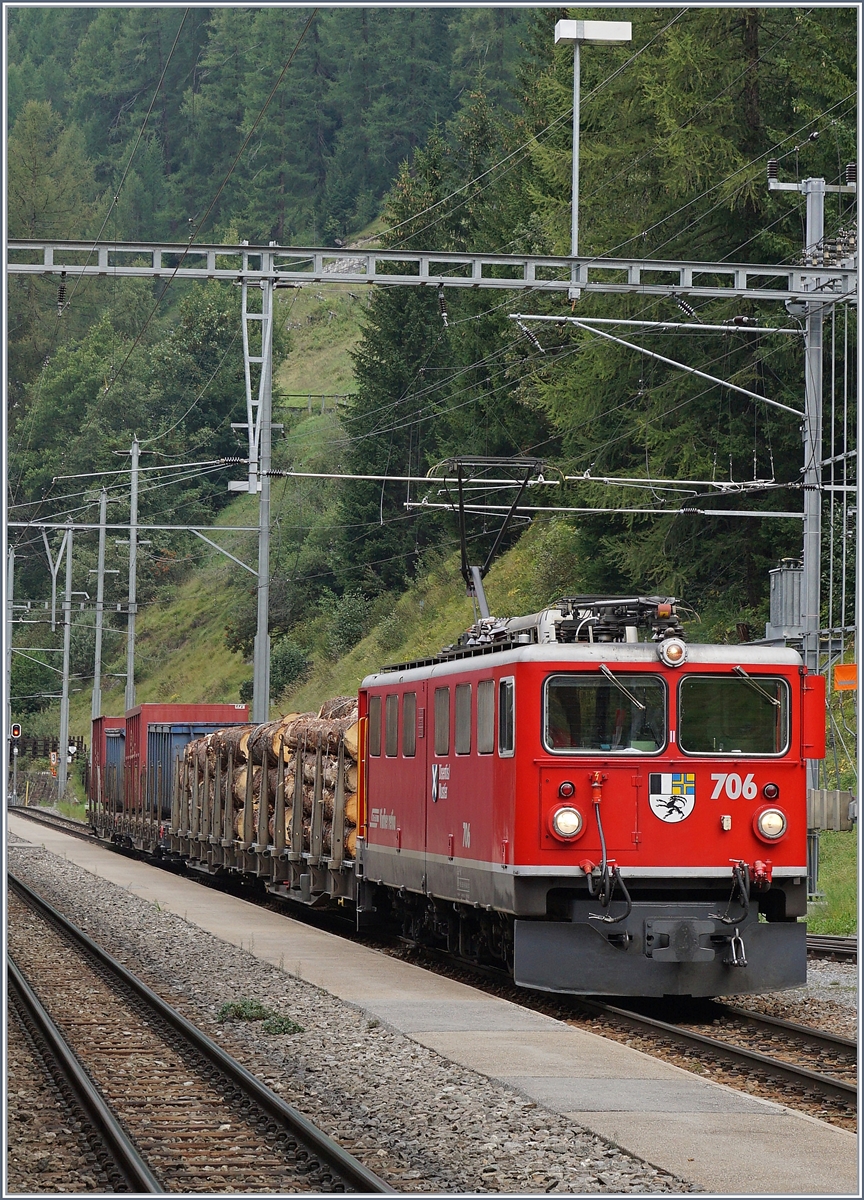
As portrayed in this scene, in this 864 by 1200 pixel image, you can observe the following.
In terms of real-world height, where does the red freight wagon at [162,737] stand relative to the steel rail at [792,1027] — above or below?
above

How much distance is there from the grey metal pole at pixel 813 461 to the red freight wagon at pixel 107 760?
24.4 metres

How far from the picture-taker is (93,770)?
50.8m

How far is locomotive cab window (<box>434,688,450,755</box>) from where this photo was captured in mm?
16109

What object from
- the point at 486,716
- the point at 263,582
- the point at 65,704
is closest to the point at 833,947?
the point at 486,716

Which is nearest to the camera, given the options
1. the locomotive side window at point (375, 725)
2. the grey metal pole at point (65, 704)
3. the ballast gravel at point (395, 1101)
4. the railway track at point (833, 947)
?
the ballast gravel at point (395, 1101)

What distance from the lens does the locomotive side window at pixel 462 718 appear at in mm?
15406

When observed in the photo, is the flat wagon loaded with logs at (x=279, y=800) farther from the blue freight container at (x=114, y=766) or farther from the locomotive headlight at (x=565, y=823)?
the blue freight container at (x=114, y=766)

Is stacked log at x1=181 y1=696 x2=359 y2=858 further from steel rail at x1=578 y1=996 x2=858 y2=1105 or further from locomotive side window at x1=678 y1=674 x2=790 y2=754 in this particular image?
locomotive side window at x1=678 y1=674 x2=790 y2=754

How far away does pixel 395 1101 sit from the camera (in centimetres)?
1059

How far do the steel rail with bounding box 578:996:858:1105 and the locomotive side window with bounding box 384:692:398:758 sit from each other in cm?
401

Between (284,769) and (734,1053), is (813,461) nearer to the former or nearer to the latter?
(284,769)

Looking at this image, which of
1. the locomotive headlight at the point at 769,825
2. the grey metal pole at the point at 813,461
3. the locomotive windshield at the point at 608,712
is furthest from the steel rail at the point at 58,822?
the locomotive headlight at the point at 769,825

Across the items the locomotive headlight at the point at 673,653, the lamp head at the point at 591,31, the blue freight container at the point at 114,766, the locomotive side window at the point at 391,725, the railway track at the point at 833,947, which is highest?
the lamp head at the point at 591,31

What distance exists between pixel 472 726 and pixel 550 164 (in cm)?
3094
